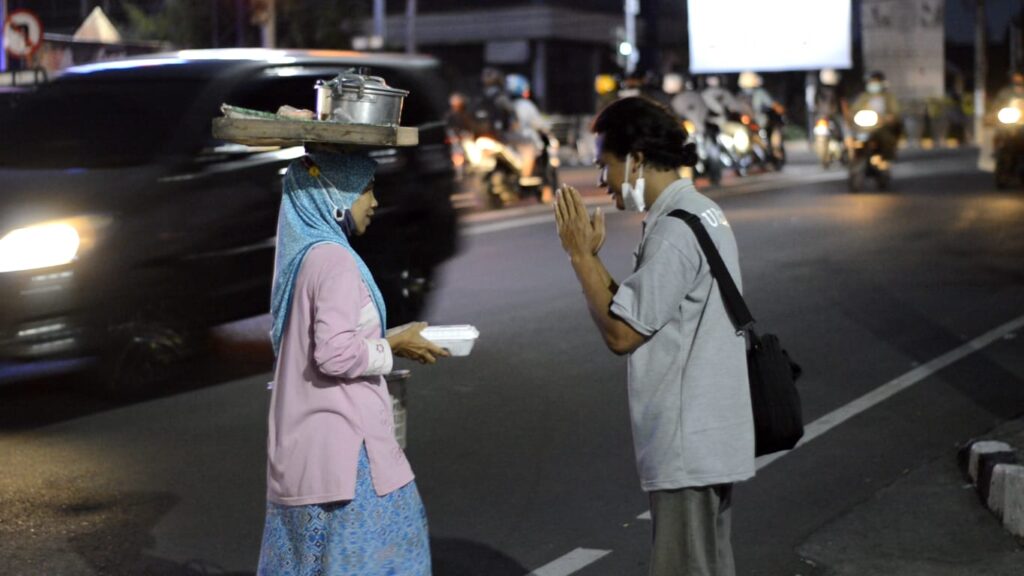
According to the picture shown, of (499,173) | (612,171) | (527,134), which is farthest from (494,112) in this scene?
(612,171)

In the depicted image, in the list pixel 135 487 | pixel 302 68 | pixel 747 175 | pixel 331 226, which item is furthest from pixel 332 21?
pixel 331 226

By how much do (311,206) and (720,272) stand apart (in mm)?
1050

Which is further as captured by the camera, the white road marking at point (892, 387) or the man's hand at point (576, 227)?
the white road marking at point (892, 387)

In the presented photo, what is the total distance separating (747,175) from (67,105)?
66.7 feet

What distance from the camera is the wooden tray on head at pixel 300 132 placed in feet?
12.0

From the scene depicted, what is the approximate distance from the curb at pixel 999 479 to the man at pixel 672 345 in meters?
2.36

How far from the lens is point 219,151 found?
348 inches

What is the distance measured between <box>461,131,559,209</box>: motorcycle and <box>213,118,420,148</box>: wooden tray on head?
16.7 metres

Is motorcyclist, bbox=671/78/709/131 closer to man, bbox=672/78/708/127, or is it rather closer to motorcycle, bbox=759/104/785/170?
man, bbox=672/78/708/127

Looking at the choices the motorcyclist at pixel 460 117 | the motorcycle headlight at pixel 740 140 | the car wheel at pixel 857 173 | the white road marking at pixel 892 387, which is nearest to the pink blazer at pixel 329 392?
the white road marking at pixel 892 387

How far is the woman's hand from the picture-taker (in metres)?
3.88

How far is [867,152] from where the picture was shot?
73.2 ft

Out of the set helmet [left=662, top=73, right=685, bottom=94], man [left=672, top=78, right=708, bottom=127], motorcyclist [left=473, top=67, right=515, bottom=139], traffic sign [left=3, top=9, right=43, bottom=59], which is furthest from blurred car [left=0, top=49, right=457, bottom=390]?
helmet [left=662, top=73, right=685, bottom=94]

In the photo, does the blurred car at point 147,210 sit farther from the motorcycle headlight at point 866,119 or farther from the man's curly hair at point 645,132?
the motorcycle headlight at point 866,119
